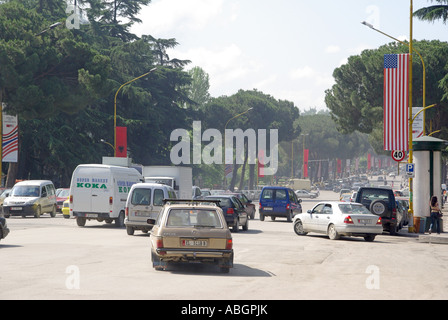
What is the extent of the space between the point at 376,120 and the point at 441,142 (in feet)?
124

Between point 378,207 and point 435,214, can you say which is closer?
point 378,207

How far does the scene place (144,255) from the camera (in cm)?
1903

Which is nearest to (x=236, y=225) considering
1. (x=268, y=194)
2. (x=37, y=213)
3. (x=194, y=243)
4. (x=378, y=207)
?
(x=378, y=207)

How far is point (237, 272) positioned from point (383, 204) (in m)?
16.1

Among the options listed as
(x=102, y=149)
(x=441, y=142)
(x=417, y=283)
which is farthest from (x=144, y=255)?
(x=102, y=149)

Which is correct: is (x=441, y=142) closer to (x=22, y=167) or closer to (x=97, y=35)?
(x=22, y=167)

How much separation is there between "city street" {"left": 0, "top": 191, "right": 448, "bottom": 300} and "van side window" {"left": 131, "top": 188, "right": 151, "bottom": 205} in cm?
273

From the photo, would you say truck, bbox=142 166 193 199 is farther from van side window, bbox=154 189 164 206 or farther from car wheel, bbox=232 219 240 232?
van side window, bbox=154 189 164 206

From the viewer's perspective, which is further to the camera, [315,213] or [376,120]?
[376,120]

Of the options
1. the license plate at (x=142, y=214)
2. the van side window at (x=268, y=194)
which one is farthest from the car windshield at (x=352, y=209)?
the van side window at (x=268, y=194)

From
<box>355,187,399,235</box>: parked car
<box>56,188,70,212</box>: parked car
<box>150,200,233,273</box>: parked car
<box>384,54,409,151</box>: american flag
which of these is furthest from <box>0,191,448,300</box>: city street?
<box>56,188,70,212</box>: parked car

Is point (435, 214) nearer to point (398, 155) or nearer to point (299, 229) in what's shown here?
point (398, 155)

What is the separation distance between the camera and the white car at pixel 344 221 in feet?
85.4

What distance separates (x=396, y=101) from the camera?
32375 mm
